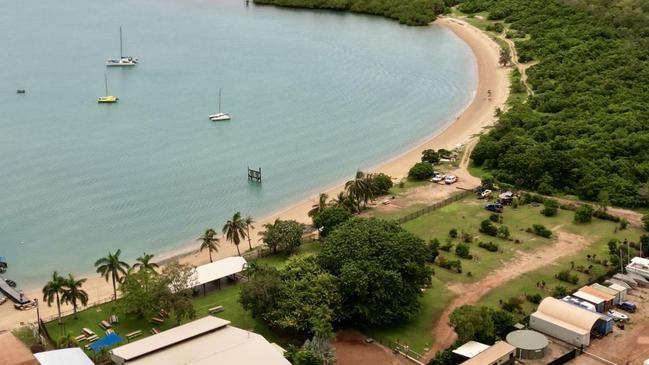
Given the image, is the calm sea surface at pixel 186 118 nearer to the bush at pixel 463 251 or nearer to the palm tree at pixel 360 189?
the palm tree at pixel 360 189

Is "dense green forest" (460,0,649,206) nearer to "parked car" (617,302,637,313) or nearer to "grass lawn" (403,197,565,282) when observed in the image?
"grass lawn" (403,197,565,282)

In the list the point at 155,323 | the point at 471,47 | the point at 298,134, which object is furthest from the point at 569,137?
the point at 471,47

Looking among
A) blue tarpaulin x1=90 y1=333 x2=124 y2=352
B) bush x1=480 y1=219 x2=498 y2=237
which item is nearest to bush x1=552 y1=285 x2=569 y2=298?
bush x1=480 y1=219 x2=498 y2=237

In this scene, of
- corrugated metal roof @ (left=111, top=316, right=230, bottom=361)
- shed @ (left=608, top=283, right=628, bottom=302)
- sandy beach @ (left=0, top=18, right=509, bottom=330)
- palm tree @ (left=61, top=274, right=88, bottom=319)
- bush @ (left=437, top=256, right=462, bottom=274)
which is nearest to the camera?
corrugated metal roof @ (left=111, top=316, right=230, bottom=361)

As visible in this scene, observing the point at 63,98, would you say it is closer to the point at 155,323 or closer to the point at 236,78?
the point at 236,78

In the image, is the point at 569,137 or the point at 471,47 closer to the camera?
the point at 569,137

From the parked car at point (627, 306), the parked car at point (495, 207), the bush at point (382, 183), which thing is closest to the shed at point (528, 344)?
the parked car at point (627, 306)

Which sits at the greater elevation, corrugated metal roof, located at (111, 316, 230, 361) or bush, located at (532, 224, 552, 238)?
bush, located at (532, 224, 552, 238)
